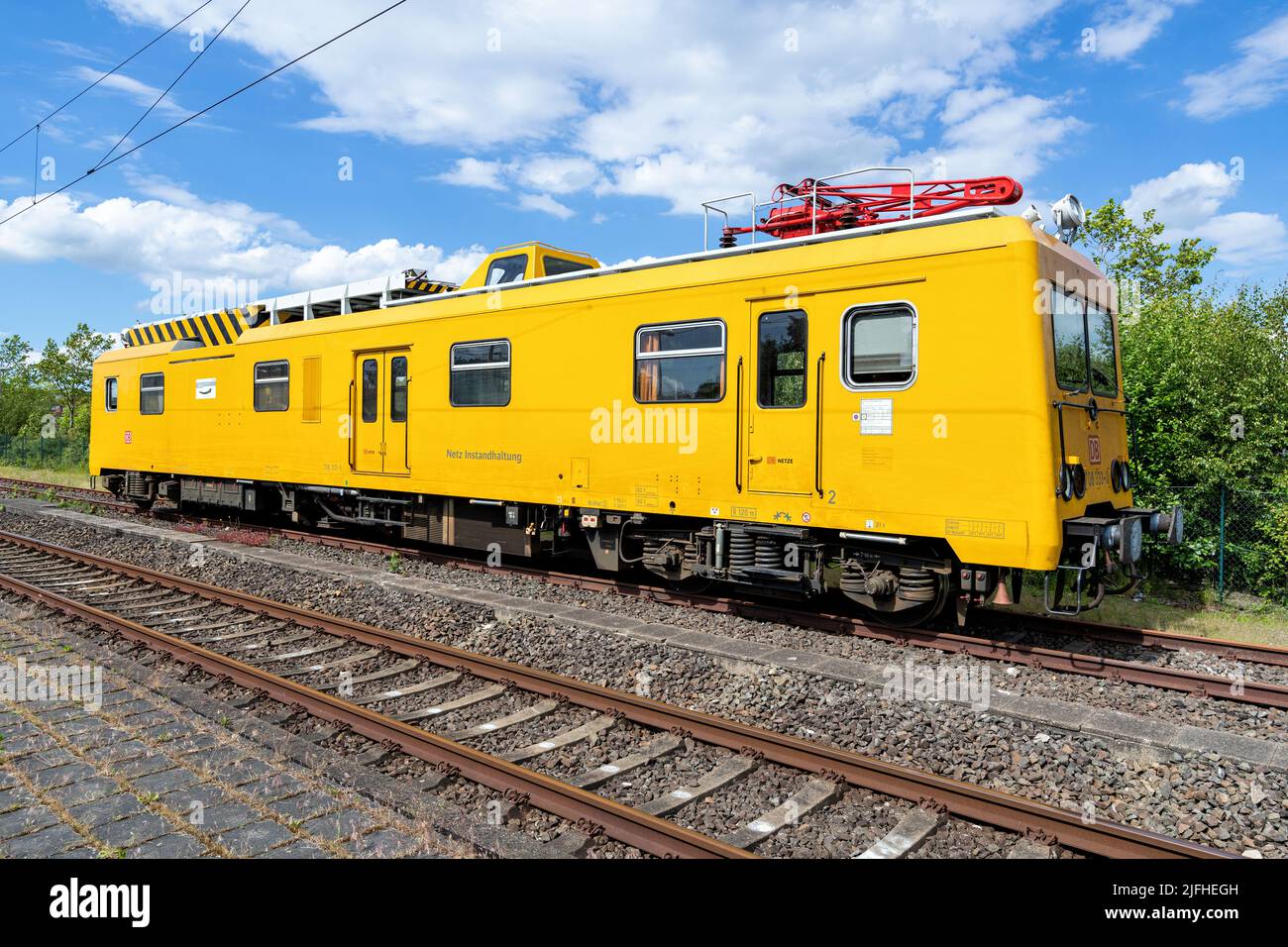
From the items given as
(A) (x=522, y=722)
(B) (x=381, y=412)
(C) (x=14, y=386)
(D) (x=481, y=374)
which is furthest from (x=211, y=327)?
(C) (x=14, y=386)

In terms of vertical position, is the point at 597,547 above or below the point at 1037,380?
below

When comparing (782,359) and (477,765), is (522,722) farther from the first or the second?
(782,359)

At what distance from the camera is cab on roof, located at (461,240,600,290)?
39.5ft

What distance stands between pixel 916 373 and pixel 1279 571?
804 centimetres

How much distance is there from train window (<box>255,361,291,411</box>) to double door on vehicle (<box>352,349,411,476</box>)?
81.4 inches

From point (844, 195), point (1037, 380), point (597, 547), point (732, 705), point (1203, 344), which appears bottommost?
point (732, 705)

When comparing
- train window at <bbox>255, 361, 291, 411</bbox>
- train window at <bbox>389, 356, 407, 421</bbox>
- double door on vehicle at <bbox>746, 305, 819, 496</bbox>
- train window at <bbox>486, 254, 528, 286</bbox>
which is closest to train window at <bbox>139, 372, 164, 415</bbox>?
train window at <bbox>255, 361, 291, 411</bbox>

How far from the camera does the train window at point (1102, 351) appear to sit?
27.1ft

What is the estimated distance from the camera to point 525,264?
1216cm

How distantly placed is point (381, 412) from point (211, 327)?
8.24 metres

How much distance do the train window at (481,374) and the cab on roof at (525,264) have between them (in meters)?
1.10
